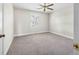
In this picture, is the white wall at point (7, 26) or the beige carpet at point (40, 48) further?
the beige carpet at point (40, 48)

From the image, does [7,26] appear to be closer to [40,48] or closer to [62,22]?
[40,48]

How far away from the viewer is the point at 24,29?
203 inches

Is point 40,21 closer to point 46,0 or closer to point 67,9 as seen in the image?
point 67,9

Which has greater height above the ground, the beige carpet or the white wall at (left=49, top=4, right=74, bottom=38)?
the white wall at (left=49, top=4, right=74, bottom=38)

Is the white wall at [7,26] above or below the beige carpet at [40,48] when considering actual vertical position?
above

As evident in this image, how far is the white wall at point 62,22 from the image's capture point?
427 cm

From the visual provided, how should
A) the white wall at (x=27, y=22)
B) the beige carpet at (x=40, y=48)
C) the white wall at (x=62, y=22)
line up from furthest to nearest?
the white wall at (x=27, y=22)
the white wall at (x=62, y=22)
the beige carpet at (x=40, y=48)

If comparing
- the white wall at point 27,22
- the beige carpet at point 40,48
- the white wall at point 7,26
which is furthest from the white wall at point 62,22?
the white wall at point 7,26

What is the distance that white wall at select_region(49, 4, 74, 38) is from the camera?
427 centimetres

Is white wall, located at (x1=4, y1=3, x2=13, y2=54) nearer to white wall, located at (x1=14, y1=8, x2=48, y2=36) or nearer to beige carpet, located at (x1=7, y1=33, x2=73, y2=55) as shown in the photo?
beige carpet, located at (x1=7, y1=33, x2=73, y2=55)

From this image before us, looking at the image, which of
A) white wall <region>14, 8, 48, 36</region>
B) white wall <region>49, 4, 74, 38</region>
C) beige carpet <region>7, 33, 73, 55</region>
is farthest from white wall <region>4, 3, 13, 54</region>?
white wall <region>49, 4, 74, 38</region>

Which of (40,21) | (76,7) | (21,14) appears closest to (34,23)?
(40,21)

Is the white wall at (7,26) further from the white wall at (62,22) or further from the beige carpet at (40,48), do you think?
the white wall at (62,22)

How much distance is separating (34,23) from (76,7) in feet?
14.0
